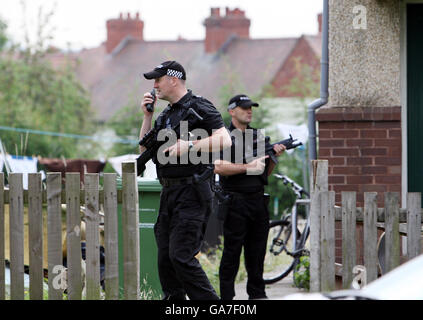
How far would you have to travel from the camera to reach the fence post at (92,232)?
6.03m

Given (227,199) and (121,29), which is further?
(121,29)

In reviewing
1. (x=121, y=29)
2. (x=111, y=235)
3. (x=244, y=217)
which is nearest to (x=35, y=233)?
(x=111, y=235)

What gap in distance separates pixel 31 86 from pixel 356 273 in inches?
1107

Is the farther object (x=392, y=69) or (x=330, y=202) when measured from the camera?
(x=392, y=69)

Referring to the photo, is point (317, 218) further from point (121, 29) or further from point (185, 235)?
point (121, 29)

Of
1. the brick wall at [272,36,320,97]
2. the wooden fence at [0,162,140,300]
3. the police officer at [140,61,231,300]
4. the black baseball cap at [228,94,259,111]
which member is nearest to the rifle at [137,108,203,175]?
the police officer at [140,61,231,300]

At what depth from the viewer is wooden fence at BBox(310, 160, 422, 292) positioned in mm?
5699

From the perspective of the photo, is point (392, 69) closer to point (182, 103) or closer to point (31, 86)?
point (182, 103)

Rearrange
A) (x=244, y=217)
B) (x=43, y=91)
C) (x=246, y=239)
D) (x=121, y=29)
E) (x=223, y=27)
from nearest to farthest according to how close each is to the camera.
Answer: (x=244, y=217)
(x=246, y=239)
(x=43, y=91)
(x=223, y=27)
(x=121, y=29)

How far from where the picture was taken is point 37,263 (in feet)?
20.2

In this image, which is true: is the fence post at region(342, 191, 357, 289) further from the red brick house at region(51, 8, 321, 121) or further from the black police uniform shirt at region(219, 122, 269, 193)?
the red brick house at region(51, 8, 321, 121)

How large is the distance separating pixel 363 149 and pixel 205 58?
144ft

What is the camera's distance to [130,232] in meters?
6.04
